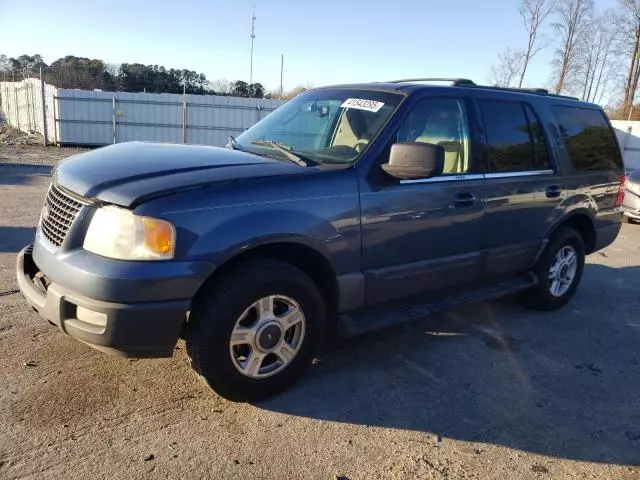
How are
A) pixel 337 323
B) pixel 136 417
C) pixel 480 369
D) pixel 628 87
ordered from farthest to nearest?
pixel 628 87 → pixel 480 369 → pixel 337 323 → pixel 136 417

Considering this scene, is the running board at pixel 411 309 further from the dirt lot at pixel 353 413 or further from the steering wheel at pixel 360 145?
the steering wheel at pixel 360 145

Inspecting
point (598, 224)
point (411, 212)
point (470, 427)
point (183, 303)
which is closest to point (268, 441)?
point (183, 303)

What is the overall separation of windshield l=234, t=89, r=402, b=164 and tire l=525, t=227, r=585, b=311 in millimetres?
2316

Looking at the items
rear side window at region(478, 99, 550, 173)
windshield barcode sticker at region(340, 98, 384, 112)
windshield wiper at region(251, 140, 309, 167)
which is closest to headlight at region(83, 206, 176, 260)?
windshield wiper at region(251, 140, 309, 167)

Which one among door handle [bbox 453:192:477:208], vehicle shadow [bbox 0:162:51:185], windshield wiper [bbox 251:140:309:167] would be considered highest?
windshield wiper [bbox 251:140:309:167]

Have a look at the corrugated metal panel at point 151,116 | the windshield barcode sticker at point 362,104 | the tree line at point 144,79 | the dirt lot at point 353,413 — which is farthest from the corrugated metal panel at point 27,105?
the windshield barcode sticker at point 362,104

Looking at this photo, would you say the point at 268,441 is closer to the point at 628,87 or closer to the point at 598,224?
the point at 598,224

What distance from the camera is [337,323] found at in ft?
11.8

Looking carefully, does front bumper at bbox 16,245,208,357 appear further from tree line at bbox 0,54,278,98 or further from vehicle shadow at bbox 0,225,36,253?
tree line at bbox 0,54,278,98

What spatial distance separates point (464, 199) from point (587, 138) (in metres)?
2.14

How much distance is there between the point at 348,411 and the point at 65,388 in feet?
5.60

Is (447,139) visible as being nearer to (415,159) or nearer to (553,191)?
(415,159)

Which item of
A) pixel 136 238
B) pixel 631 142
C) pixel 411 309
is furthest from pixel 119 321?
pixel 631 142

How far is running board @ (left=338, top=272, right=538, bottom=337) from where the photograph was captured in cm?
357
